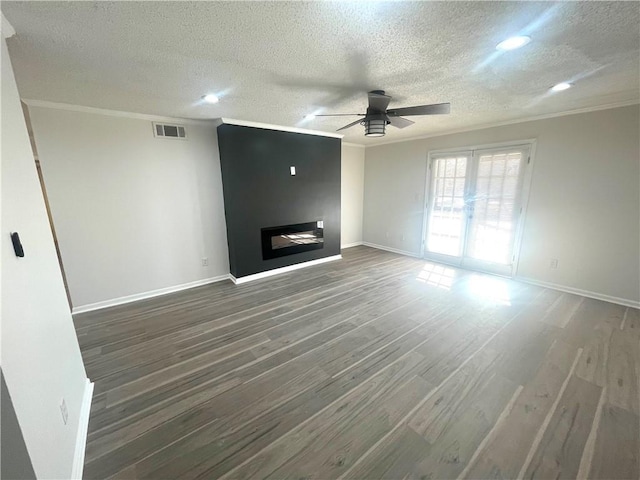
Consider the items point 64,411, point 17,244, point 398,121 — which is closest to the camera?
point 17,244

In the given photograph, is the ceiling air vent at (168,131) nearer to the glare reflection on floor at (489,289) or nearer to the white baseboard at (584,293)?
the glare reflection on floor at (489,289)

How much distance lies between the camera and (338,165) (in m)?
5.01

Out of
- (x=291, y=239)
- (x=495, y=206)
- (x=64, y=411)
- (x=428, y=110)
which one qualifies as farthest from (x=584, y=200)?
(x=64, y=411)

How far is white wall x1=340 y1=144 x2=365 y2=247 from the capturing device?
5914mm

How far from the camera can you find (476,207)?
4.46 metres

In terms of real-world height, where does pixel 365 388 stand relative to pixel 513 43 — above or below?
below

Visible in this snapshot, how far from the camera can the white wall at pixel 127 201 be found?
3021 millimetres

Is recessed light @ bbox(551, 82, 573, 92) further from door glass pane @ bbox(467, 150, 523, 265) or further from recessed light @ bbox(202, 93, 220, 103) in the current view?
recessed light @ bbox(202, 93, 220, 103)

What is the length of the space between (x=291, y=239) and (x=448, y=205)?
2973 millimetres

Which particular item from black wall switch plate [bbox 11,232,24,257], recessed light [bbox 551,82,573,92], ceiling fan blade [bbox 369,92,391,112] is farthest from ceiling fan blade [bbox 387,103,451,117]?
black wall switch plate [bbox 11,232,24,257]

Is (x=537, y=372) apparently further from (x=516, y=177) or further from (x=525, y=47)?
(x=516, y=177)

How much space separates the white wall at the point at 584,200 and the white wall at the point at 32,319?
5.23m

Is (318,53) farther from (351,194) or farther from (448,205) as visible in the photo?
(351,194)

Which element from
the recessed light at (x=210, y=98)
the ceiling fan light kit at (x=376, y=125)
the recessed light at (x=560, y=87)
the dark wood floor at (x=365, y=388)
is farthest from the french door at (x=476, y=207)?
the recessed light at (x=210, y=98)
